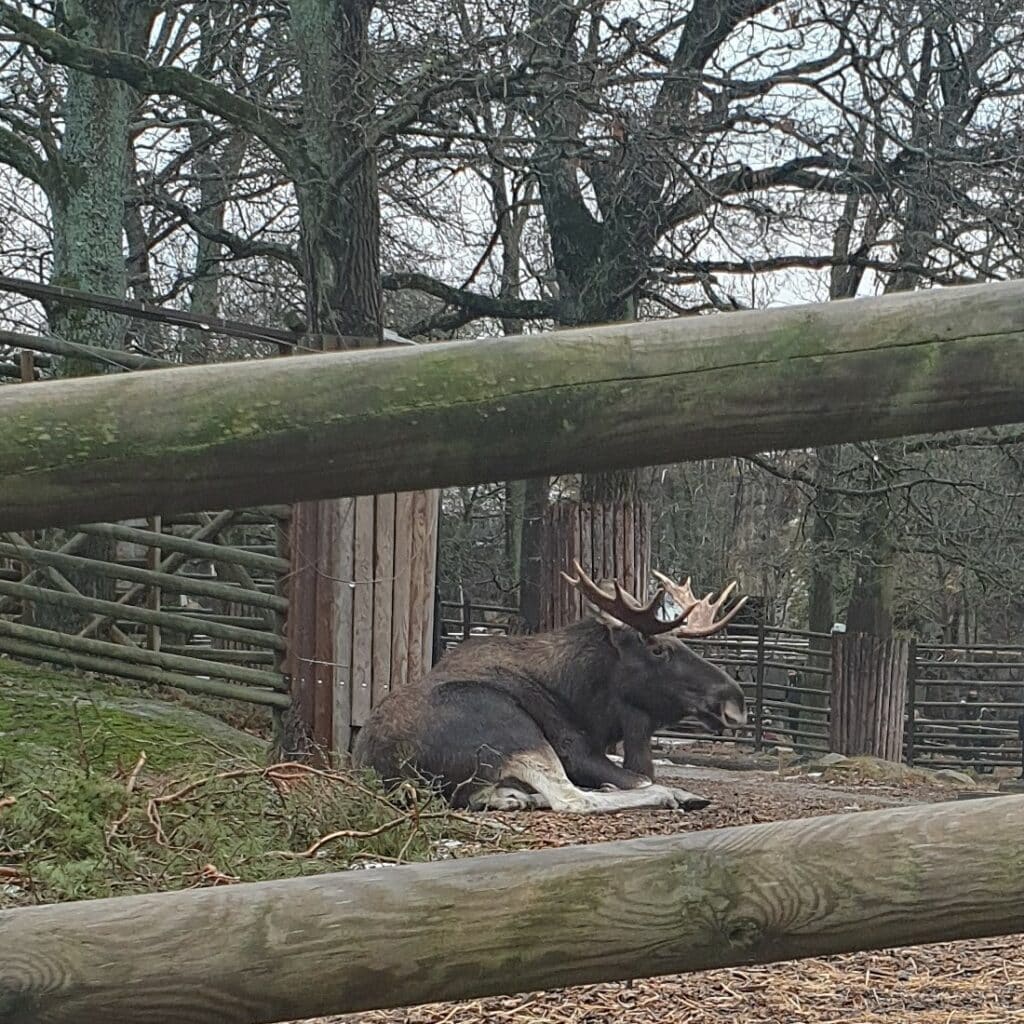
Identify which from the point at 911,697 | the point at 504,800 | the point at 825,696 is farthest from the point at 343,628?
the point at 825,696

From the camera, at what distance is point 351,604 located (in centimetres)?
848

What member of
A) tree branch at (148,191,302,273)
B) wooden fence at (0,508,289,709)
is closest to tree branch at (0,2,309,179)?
wooden fence at (0,508,289,709)

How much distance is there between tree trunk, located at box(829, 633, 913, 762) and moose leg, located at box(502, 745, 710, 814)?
1022 centimetres

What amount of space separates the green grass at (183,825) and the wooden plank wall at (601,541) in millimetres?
4362

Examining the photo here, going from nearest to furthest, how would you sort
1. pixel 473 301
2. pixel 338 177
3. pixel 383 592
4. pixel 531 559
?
pixel 383 592, pixel 338 177, pixel 473 301, pixel 531 559

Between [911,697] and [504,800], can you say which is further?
[911,697]

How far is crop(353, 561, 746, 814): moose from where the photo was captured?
7734mm

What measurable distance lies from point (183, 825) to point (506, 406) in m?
3.78

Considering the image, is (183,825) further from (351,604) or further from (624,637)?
(624,637)

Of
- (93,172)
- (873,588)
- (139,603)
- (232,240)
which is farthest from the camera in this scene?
(873,588)

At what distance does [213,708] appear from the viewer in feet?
32.6

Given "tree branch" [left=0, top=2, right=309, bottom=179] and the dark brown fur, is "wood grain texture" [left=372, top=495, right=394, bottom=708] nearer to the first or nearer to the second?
the dark brown fur

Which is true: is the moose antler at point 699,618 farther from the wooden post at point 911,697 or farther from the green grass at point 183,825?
the wooden post at point 911,697

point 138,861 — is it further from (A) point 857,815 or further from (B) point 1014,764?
(B) point 1014,764
